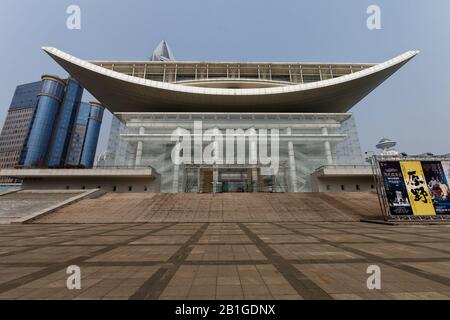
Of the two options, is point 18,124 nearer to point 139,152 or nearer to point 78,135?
point 78,135

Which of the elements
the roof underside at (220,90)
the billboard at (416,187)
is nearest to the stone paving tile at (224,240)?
the billboard at (416,187)

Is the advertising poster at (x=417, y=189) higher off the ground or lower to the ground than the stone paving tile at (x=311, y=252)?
higher

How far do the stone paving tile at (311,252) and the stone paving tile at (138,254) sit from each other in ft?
10.8

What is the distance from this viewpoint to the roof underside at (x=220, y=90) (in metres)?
36.2

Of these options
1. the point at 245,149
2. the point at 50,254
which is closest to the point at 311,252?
the point at 50,254

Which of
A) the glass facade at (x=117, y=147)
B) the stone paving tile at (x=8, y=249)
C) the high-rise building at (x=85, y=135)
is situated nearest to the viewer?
the stone paving tile at (x=8, y=249)

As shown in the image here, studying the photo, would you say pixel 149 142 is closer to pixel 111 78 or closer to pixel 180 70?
pixel 111 78

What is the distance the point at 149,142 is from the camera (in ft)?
105

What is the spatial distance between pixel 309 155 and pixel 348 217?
631 inches

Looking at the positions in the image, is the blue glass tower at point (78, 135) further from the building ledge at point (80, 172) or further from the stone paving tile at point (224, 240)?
the stone paving tile at point (224, 240)

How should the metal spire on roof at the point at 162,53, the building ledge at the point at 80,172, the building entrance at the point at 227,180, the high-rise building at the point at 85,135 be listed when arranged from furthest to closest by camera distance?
1. the high-rise building at the point at 85,135
2. the metal spire on roof at the point at 162,53
3. the building entrance at the point at 227,180
4. the building ledge at the point at 80,172

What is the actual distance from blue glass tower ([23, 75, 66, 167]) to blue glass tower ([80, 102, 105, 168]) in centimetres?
1574

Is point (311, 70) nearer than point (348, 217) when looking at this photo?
No

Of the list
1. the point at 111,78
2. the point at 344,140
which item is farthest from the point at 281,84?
the point at 111,78
